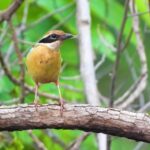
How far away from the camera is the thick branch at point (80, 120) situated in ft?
13.4

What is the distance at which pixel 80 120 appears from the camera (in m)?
4.08

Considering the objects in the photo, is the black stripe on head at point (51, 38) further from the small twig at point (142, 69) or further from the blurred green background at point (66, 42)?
the blurred green background at point (66, 42)

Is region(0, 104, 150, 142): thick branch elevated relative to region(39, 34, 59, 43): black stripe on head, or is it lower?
lower

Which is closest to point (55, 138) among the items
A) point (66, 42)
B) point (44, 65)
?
point (66, 42)

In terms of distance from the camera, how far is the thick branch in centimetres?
407

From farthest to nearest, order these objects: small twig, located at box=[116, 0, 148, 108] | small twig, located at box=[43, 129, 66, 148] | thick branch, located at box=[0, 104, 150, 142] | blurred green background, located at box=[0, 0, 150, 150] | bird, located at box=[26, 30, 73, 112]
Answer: small twig, located at box=[43, 129, 66, 148]
blurred green background, located at box=[0, 0, 150, 150]
small twig, located at box=[116, 0, 148, 108]
bird, located at box=[26, 30, 73, 112]
thick branch, located at box=[0, 104, 150, 142]

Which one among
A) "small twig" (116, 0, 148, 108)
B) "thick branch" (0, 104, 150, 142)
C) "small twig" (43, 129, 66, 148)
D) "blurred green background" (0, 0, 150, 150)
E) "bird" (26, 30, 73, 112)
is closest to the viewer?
"thick branch" (0, 104, 150, 142)

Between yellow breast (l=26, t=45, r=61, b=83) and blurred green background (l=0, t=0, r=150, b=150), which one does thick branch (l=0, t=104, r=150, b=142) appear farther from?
blurred green background (l=0, t=0, r=150, b=150)

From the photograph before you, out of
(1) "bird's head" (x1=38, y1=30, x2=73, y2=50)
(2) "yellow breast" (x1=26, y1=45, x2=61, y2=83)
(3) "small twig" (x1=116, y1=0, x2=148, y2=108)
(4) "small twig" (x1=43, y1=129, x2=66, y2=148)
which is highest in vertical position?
(1) "bird's head" (x1=38, y1=30, x2=73, y2=50)

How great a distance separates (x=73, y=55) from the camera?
20.0ft

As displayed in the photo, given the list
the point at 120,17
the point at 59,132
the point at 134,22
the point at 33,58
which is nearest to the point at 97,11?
the point at 120,17

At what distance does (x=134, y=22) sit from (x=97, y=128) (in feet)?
4.39

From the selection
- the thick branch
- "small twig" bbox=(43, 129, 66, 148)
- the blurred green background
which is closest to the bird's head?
the thick branch

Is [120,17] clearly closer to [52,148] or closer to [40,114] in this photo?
[52,148]
